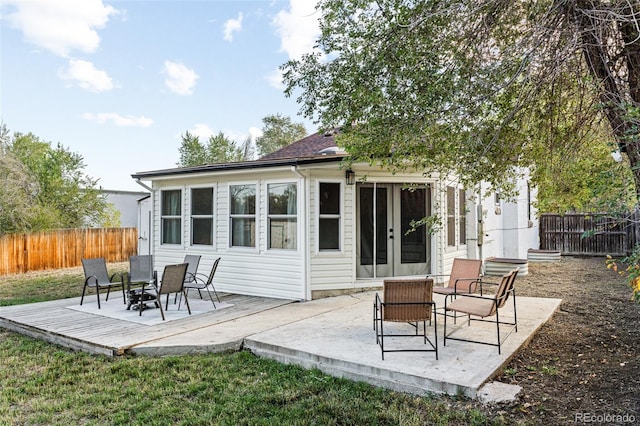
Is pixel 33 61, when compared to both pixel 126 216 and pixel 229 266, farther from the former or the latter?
pixel 126 216

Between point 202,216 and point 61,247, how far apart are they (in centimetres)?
866

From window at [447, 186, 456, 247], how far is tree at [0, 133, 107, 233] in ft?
43.7

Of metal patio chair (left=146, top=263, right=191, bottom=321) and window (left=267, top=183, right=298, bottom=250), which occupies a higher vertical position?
window (left=267, top=183, right=298, bottom=250)

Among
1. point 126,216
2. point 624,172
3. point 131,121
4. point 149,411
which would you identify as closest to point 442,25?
point 624,172

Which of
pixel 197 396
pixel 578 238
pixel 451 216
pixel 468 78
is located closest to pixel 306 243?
pixel 451 216

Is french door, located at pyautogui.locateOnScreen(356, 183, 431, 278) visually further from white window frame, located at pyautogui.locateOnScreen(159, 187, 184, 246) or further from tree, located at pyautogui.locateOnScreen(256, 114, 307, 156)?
tree, located at pyautogui.locateOnScreen(256, 114, 307, 156)

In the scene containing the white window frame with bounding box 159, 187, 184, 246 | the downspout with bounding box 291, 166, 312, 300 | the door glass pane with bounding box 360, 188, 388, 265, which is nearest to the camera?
the downspout with bounding box 291, 166, 312, 300

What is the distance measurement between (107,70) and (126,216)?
9.90m

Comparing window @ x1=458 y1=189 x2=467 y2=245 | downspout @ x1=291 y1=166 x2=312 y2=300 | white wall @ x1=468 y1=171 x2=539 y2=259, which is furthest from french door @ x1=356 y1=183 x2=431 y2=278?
white wall @ x1=468 y1=171 x2=539 y2=259

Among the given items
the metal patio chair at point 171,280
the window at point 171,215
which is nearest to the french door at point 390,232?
the metal patio chair at point 171,280

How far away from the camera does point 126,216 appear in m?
21.7

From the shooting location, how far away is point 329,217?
774 cm

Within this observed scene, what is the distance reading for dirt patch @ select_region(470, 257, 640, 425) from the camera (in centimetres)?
309

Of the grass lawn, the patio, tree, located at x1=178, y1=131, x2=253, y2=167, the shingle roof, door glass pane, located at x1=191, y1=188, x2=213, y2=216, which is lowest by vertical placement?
the grass lawn
